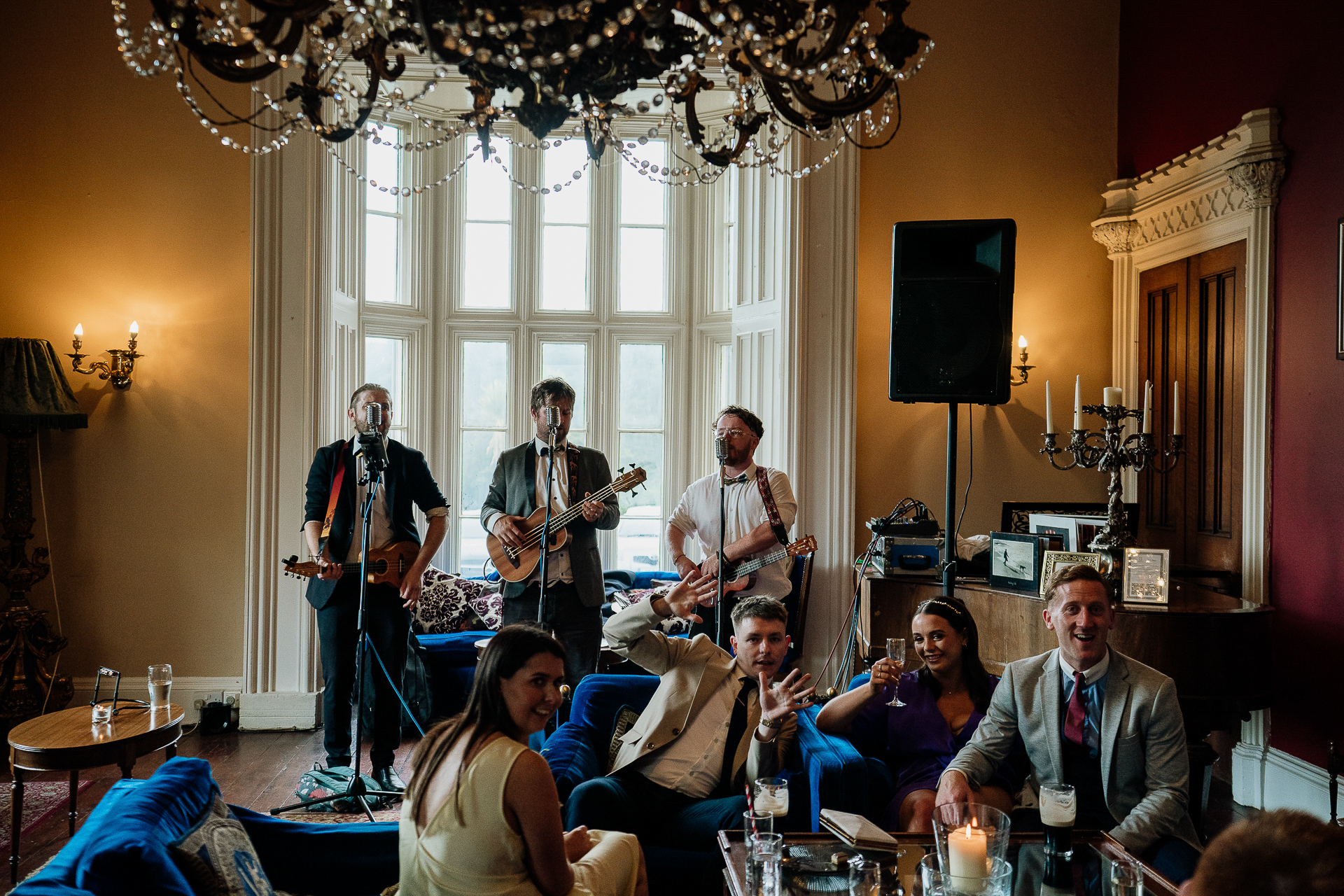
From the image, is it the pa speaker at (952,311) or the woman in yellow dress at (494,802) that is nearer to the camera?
the woman in yellow dress at (494,802)

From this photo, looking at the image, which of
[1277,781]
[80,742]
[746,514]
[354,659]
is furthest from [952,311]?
[80,742]

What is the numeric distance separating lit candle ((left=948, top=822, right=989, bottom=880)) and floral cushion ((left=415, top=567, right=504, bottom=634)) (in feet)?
13.0

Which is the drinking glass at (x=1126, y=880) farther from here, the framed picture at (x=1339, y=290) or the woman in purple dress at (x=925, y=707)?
the framed picture at (x=1339, y=290)

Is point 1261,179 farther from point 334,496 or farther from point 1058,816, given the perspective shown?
point 334,496

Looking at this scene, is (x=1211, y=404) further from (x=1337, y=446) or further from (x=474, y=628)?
(x=474, y=628)

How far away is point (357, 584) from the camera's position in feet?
13.6

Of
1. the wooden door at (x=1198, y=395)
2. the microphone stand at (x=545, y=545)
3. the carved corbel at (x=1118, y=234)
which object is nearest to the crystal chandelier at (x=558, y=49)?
the microphone stand at (x=545, y=545)

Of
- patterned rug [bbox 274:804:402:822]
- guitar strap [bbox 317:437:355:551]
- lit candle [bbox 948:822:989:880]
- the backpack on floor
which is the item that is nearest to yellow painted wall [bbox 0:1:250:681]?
guitar strap [bbox 317:437:355:551]

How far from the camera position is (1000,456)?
540cm

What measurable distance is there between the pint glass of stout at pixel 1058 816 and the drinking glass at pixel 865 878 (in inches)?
16.8

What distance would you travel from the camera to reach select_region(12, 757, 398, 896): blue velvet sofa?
5.01 ft

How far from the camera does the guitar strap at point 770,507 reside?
168 inches

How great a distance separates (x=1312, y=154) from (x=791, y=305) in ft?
7.83

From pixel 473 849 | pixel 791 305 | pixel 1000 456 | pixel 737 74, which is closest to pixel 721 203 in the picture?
pixel 791 305
